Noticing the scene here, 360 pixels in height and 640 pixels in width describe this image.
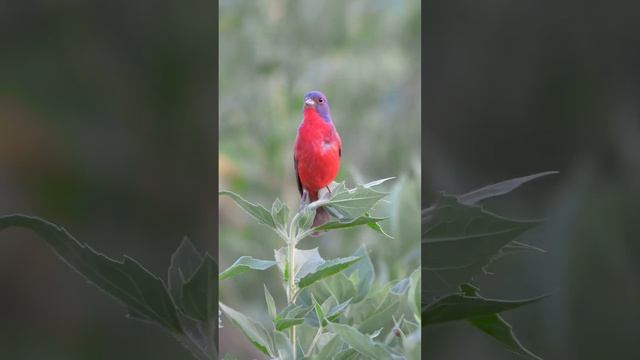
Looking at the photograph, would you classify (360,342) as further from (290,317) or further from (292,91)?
(292,91)

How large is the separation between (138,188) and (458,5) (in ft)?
0.52

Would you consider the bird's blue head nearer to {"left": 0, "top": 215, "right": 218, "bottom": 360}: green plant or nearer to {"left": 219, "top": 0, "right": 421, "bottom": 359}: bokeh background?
{"left": 0, "top": 215, "right": 218, "bottom": 360}: green plant

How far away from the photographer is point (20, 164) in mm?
334

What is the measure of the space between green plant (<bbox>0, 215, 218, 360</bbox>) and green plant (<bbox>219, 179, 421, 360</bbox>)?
2cm

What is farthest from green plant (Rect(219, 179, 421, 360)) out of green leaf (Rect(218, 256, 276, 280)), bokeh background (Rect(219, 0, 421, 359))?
bokeh background (Rect(219, 0, 421, 359))

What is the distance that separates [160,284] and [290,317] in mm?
64

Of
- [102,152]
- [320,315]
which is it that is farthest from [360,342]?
[102,152]

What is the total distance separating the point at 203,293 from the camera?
33cm

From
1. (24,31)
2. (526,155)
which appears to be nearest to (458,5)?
(526,155)

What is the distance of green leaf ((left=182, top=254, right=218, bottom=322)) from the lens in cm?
33

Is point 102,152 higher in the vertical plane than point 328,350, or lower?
higher

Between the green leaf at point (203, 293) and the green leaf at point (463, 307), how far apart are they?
0.31 feet

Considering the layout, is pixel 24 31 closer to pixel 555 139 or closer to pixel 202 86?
pixel 202 86

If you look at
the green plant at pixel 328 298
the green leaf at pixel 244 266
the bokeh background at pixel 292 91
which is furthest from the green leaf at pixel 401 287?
the bokeh background at pixel 292 91
